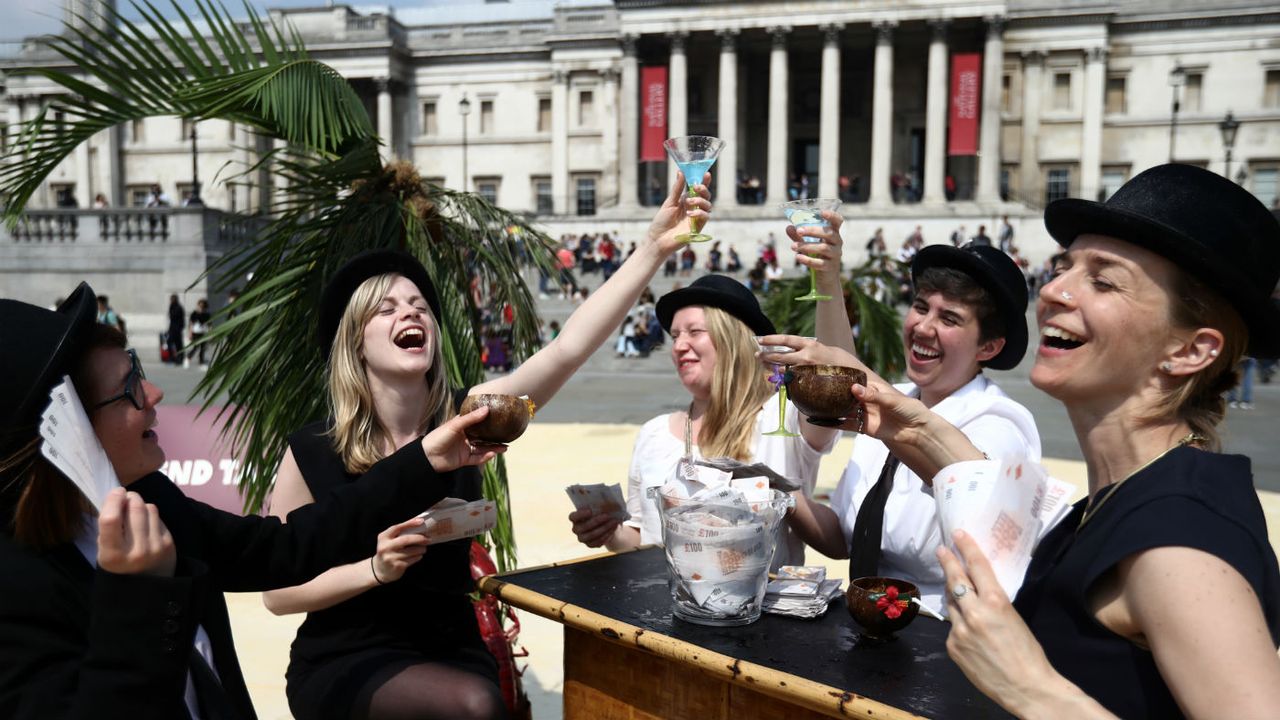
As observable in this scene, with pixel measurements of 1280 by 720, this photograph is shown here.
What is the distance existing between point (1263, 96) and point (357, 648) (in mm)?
47198

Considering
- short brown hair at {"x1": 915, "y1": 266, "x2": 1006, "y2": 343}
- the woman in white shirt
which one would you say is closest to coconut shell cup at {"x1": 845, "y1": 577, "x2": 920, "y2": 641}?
the woman in white shirt

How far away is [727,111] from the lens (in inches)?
1636

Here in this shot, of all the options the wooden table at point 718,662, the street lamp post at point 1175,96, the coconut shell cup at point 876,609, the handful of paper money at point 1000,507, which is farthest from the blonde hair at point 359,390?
the street lamp post at point 1175,96

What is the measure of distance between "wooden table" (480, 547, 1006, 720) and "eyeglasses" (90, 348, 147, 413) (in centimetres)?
95

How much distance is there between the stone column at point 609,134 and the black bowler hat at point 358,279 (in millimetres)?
41285

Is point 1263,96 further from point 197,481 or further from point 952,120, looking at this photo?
point 197,481

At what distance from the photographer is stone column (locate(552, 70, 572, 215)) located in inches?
1775

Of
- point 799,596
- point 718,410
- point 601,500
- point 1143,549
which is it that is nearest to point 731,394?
point 718,410

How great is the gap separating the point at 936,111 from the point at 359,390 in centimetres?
4065

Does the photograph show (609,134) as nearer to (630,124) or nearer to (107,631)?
Result: (630,124)

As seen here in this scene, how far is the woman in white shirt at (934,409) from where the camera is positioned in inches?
105

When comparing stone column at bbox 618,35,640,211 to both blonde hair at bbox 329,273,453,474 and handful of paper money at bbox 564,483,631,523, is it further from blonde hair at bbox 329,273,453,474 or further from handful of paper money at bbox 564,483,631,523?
handful of paper money at bbox 564,483,631,523

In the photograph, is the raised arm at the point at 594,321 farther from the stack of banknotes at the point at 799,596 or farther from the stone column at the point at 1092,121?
the stone column at the point at 1092,121

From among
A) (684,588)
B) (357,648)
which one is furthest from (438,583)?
(684,588)
